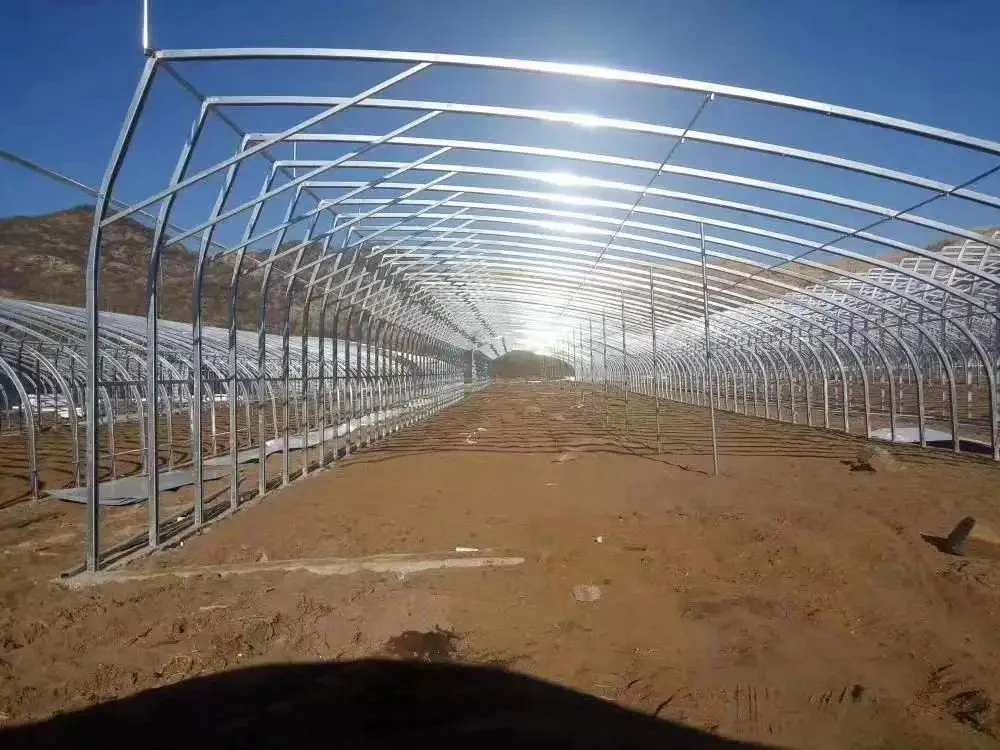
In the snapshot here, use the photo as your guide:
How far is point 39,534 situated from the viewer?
28.5 feet

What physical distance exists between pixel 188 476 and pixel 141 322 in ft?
44.7

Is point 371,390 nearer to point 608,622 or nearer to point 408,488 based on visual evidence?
point 408,488

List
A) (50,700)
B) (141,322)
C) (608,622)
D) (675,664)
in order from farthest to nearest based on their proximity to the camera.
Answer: (141,322), (608,622), (675,664), (50,700)

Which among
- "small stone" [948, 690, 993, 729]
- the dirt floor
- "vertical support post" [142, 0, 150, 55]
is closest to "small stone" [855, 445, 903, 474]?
the dirt floor

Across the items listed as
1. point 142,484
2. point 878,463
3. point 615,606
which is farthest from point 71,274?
point 615,606

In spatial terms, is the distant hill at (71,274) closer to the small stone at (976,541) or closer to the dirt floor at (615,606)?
the dirt floor at (615,606)

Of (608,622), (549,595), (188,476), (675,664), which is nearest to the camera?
(675,664)

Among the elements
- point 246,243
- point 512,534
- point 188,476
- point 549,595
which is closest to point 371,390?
point 188,476

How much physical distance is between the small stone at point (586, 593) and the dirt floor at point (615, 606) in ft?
0.18

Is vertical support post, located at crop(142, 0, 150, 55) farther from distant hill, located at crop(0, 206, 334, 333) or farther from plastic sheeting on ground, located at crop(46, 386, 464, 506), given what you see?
distant hill, located at crop(0, 206, 334, 333)

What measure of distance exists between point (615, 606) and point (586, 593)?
0.30 metres

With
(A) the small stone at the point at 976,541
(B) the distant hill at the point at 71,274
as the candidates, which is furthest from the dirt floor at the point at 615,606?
(B) the distant hill at the point at 71,274

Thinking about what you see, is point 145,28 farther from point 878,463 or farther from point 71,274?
point 71,274

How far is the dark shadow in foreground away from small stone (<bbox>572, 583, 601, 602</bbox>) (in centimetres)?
147
